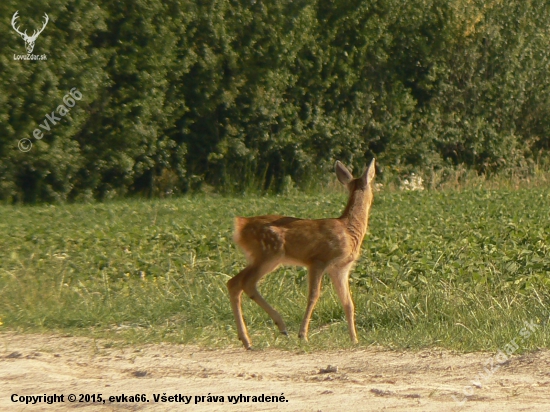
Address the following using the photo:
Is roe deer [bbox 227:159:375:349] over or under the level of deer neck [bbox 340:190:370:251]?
under

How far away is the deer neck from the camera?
8.29 meters

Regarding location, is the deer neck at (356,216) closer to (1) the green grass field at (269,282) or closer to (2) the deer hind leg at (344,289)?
(2) the deer hind leg at (344,289)

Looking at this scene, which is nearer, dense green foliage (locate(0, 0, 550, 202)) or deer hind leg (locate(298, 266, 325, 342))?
deer hind leg (locate(298, 266, 325, 342))

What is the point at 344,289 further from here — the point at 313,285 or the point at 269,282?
the point at 269,282

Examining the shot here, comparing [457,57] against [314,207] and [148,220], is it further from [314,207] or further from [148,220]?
[148,220]

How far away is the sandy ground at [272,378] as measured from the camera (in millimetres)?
5902

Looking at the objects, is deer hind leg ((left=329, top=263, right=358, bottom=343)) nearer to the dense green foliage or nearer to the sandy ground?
the sandy ground

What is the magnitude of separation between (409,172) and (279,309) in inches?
545

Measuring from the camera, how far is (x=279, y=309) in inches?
372

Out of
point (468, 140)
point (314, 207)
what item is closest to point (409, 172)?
point (468, 140)

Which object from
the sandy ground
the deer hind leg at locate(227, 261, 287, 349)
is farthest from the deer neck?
the sandy ground

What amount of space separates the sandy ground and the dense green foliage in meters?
10.1

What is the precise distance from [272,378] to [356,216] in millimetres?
2119

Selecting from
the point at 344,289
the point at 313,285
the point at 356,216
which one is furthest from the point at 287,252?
the point at 356,216
